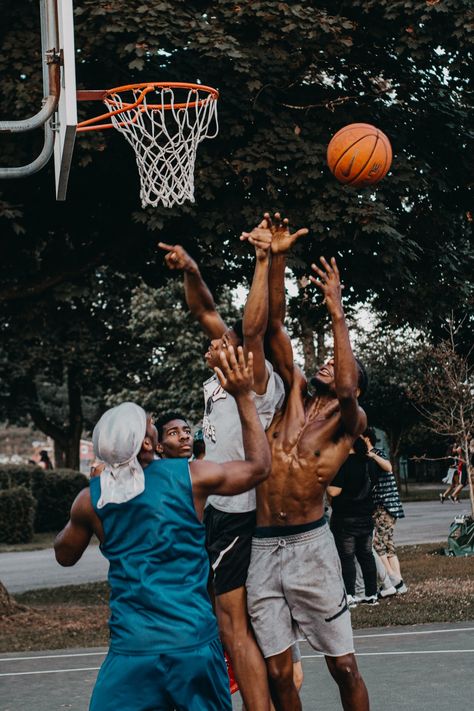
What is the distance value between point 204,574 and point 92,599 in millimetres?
11302

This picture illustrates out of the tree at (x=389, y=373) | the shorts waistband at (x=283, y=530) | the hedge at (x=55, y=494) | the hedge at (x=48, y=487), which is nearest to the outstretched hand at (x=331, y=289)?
the shorts waistband at (x=283, y=530)

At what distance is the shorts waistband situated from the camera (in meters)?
6.12

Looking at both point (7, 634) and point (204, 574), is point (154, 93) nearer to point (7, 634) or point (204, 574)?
point (7, 634)

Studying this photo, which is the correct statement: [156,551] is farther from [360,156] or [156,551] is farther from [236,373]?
[360,156]

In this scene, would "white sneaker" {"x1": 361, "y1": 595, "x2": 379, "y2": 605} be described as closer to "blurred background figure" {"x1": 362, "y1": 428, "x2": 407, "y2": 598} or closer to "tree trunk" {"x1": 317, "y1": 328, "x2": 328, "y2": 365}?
"blurred background figure" {"x1": 362, "y1": 428, "x2": 407, "y2": 598}

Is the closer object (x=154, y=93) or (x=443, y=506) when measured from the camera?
(x=154, y=93)

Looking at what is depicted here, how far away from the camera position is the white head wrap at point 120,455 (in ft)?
15.1

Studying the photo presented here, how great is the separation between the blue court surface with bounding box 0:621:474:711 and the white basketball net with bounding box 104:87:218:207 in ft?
13.4

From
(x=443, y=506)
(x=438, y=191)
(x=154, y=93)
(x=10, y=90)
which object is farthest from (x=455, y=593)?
(x=443, y=506)

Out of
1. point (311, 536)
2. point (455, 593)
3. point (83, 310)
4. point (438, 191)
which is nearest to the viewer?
point (311, 536)

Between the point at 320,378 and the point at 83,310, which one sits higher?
the point at 83,310

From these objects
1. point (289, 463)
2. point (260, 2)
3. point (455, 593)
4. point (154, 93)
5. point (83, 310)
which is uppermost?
point (260, 2)

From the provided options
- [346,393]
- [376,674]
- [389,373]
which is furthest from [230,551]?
[389,373]

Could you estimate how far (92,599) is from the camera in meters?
15.6
